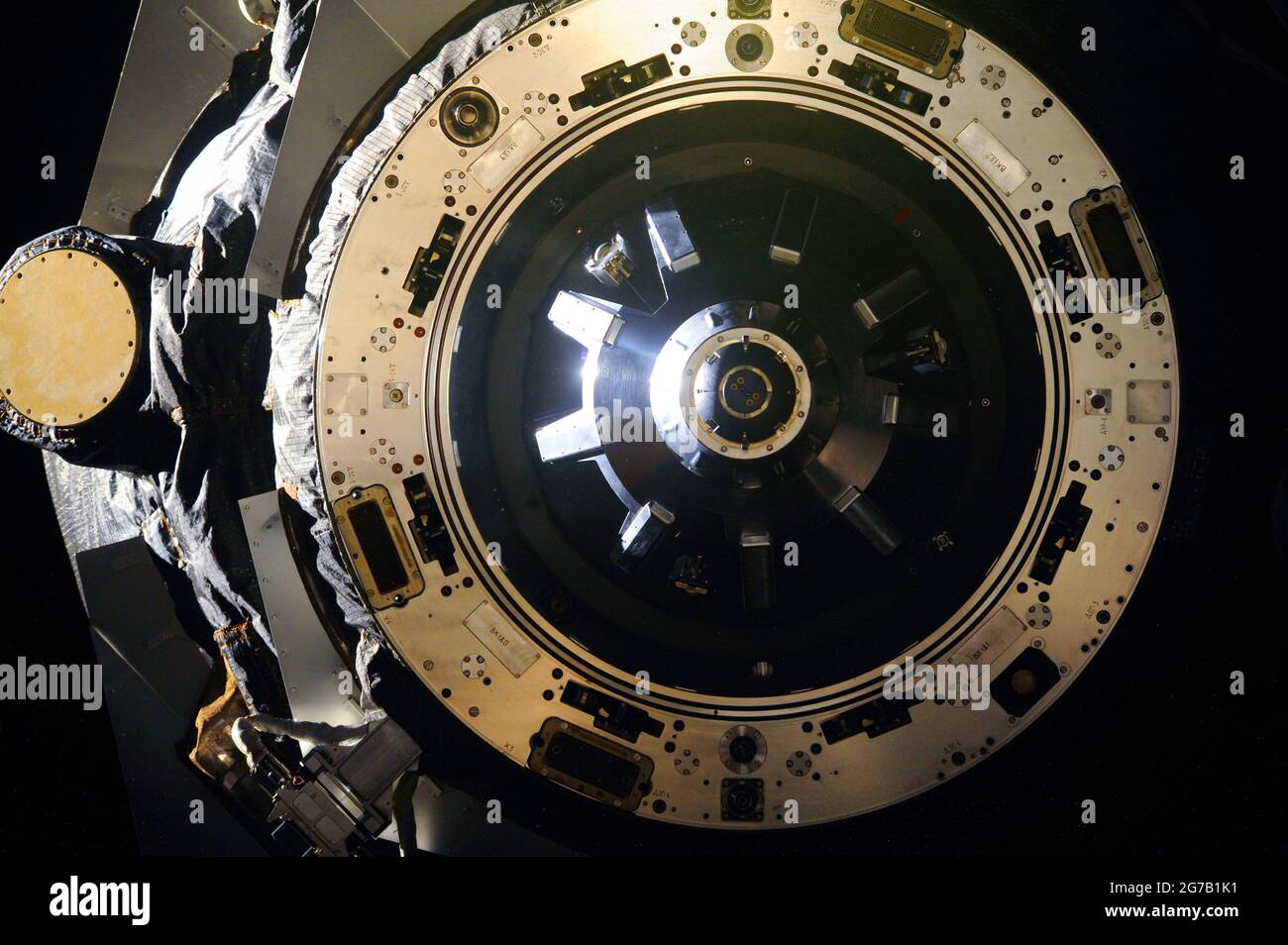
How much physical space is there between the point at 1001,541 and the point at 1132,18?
1.59m

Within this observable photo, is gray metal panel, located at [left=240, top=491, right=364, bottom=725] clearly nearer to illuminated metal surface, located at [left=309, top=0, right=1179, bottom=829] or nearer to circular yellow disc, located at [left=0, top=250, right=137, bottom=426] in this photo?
illuminated metal surface, located at [left=309, top=0, right=1179, bottom=829]

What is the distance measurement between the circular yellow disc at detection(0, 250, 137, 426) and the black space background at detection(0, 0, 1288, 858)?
2.50 meters

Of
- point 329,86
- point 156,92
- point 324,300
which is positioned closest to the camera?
point 324,300

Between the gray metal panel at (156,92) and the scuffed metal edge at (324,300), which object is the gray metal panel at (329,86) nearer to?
the scuffed metal edge at (324,300)

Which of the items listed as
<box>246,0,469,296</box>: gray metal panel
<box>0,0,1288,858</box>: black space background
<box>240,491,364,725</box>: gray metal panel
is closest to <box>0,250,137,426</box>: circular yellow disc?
<box>246,0,469,296</box>: gray metal panel

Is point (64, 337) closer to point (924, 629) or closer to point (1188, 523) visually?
point (924, 629)

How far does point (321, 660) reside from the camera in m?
3.08

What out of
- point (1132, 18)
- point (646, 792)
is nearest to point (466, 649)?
point (646, 792)

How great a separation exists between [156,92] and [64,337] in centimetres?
101

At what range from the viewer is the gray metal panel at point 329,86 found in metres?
3.01

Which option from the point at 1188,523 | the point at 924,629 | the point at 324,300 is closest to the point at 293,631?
the point at 324,300

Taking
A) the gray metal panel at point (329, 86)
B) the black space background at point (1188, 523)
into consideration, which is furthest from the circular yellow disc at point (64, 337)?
the black space background at point (1188, 523)

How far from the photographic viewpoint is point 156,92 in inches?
139

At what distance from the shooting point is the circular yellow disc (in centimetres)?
306
